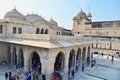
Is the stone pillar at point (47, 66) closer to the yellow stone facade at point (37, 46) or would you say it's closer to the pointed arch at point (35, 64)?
the yellow stone facade at point (37, 46)

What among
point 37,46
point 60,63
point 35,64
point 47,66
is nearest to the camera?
point 47,66

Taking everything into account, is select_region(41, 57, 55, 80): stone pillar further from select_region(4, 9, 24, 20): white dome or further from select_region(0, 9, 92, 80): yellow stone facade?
select_region(4, 9, 24, 20): white dome

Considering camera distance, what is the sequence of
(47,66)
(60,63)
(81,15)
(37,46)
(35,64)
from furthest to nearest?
(81,15) < (35,64) < (60,63) < (37,46) < (47,66)

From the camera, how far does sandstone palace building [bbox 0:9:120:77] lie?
38.7ft

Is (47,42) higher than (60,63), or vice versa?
(47,42)

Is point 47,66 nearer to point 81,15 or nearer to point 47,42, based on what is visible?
point 47,42

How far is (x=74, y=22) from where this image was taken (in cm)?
3900

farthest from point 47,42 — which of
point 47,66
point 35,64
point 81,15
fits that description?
point 81,15

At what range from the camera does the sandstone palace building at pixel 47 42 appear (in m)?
11.8

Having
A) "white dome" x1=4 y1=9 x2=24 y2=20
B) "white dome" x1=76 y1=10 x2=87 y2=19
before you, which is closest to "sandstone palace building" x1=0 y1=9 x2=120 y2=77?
"white dome" x1=4 y1=9 x2=24 y2=20

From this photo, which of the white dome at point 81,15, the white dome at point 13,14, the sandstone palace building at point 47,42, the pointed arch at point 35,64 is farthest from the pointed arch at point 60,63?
the white dome at point 81,15

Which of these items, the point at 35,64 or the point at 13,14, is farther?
the point at 13,14

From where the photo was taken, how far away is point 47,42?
11.5 m

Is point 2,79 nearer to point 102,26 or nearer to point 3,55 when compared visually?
point 3,55
